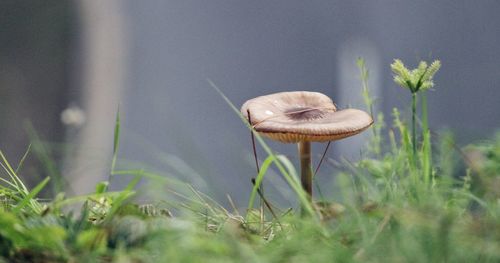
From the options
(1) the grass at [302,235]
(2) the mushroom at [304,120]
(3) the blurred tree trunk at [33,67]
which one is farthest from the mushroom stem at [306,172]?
(3) the blurred tree trunk at [33,67]

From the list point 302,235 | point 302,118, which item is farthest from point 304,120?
point 302,235

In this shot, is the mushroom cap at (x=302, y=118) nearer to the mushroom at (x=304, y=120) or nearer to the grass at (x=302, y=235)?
the mushroom at (x=304, y=120)

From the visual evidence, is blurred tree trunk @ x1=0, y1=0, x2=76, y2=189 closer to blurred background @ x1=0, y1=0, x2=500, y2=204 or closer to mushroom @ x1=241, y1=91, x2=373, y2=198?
blurred background @ x1=0, y1=0, x2=500, y2=204

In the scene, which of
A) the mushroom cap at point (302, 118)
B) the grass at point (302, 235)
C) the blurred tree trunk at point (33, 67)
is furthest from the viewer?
the blurred tree trunk at point (33, 67)

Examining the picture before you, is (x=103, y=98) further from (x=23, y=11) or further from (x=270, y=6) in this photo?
(x=270, y=6)

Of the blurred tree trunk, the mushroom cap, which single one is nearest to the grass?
the mushroom cap

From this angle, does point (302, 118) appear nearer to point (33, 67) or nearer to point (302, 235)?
point (302, 235)

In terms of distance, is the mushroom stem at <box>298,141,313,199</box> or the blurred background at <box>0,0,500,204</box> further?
the blurred background at <box>0,0,500,204</box>
